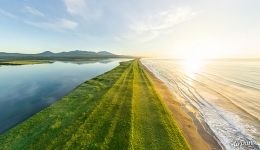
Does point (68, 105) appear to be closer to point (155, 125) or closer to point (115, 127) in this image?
point (115, 127)

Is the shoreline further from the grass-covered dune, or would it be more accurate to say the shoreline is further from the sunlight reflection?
the sunlight reflection

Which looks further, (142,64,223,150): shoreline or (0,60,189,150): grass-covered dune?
(142,64,223,150): shoreline

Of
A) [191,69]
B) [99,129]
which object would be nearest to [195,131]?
[99,129]

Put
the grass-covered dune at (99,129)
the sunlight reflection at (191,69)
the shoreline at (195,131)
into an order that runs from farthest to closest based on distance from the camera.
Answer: the sunlight reflection at (191,69), the shoreline at (195,131), the grass-covered dune at (99,129)

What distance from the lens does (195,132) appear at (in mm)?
9633

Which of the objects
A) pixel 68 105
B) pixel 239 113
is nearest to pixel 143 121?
pixel 68 105

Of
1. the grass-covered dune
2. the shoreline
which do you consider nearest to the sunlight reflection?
the shoreline

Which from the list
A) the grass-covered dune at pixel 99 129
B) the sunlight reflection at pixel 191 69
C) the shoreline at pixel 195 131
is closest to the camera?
the grass-covered dune at pixel 99 129

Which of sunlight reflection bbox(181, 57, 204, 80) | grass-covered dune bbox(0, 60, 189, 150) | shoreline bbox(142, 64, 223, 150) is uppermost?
grass-covered dune bbox(0, 60, 189, 150)

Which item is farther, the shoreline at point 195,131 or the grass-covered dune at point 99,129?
the shoreline at point 195,131

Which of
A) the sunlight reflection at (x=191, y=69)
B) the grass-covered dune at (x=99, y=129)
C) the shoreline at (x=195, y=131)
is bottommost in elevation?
the sunlight reflection at (x=191, y=69)

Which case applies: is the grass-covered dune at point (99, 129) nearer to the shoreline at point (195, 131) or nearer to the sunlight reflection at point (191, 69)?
the shoreline at point (195, 131)

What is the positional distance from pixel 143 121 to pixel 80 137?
409 cm

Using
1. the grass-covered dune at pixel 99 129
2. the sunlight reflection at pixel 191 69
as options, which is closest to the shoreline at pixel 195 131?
the grass-covered dune at pixel 99 129
